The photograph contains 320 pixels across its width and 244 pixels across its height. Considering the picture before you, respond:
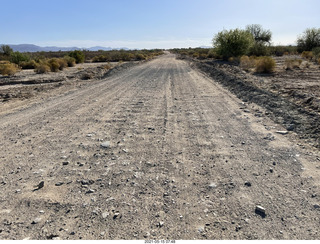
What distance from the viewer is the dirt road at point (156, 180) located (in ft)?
10.5

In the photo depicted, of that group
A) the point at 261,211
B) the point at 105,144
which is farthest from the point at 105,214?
the point at 105,144

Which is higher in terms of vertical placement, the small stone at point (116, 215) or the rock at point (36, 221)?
the small stone at point (116, 215)

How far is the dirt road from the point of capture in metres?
3.19

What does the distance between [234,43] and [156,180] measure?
121 ft

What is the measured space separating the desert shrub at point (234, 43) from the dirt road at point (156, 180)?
3230cm

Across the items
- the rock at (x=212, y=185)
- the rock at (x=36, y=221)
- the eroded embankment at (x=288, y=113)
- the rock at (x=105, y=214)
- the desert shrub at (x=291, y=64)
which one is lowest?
the rock at (x=36, y=221)

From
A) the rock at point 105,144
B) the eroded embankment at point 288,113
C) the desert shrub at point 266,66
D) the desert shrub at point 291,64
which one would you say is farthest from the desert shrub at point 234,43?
the rock at point 105,144

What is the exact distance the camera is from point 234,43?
121 ft

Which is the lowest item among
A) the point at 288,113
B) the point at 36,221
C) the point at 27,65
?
the point at 36,221

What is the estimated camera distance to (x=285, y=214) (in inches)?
132

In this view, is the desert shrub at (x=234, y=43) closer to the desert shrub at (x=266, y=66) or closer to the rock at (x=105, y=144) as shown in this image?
the desert shrub at (x=266, y=66)

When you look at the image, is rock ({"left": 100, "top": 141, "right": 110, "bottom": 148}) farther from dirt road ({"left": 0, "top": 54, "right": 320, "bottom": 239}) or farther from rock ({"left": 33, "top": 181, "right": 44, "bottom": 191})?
rock ({"left": 33, "top": 181, "right": 44, "bottom": 191})

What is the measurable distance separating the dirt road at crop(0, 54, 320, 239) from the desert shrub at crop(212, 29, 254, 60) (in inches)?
1271

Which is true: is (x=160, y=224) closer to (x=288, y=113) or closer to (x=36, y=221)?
(x=36, y=221)
